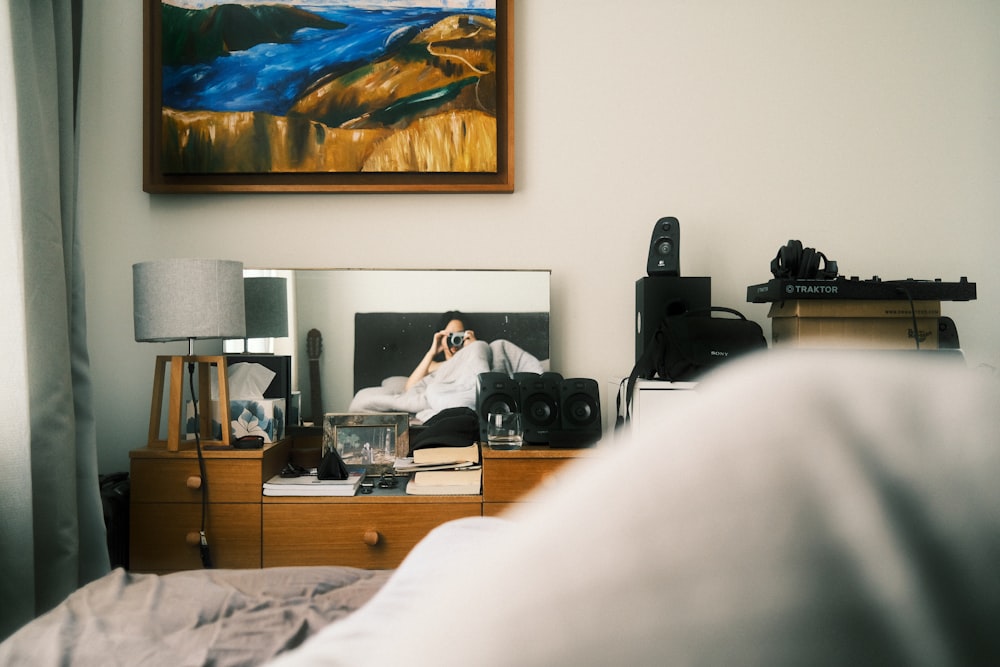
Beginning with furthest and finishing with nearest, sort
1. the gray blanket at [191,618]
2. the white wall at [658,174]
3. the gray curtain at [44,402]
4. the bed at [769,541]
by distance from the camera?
the white wall at [658,174] → the gray curtain at [44,402] → the gray blanket at [191,618] → the bed at [769,541]

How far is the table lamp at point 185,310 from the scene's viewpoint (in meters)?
1.86

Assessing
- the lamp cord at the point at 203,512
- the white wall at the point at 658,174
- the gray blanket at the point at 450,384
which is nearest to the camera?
the lamp cord at the point at 203,512

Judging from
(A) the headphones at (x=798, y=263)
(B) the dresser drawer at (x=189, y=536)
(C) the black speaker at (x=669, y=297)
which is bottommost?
(B) the dresser drawer at (x=189, y=536)

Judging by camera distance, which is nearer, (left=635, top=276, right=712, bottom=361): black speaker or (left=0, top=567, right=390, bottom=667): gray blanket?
(left=0, top=567, right=390, bottom=667): gray blanket

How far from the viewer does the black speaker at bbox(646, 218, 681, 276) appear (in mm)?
2107

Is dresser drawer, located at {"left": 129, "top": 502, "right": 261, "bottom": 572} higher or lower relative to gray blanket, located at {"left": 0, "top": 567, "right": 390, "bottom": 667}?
lower

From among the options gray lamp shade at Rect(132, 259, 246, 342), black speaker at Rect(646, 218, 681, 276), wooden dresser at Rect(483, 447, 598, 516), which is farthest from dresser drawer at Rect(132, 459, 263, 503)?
black speaker at Rect(646, 218, 681, 276)

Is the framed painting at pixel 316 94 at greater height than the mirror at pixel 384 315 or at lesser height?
greater

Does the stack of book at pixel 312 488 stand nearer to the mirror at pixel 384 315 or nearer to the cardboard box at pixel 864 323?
the mirror at pixel 384 315

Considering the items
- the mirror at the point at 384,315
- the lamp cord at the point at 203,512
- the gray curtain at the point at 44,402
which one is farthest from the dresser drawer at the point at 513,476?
the gray curtain at the point at 44,402

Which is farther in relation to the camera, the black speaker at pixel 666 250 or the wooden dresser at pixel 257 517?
the black speaker at pixel 666 250

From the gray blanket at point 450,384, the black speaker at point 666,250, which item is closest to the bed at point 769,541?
the black speaker at point 666,250

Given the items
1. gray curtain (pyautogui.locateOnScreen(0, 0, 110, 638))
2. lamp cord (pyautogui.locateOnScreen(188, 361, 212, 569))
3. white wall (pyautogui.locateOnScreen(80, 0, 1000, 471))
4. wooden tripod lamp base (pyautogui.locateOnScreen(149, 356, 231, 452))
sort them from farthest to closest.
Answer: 1. white wall (pyautogui.locateOnScreen(80, 0, 1000, 471))
2. wooden tripod lamp base (pyautogui.locateOnScreen(149, 356, 231, 452))
3. lamp cord (pyautogui.locateOnScreen(188, 361, 212, 569))
4. gray curtain (pyautogui.locateOnScreen(0, 0, 110, 638))

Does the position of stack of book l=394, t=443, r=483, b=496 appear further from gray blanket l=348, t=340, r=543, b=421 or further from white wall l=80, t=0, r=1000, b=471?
white wall l=80, t=0, r=1000, b=471
